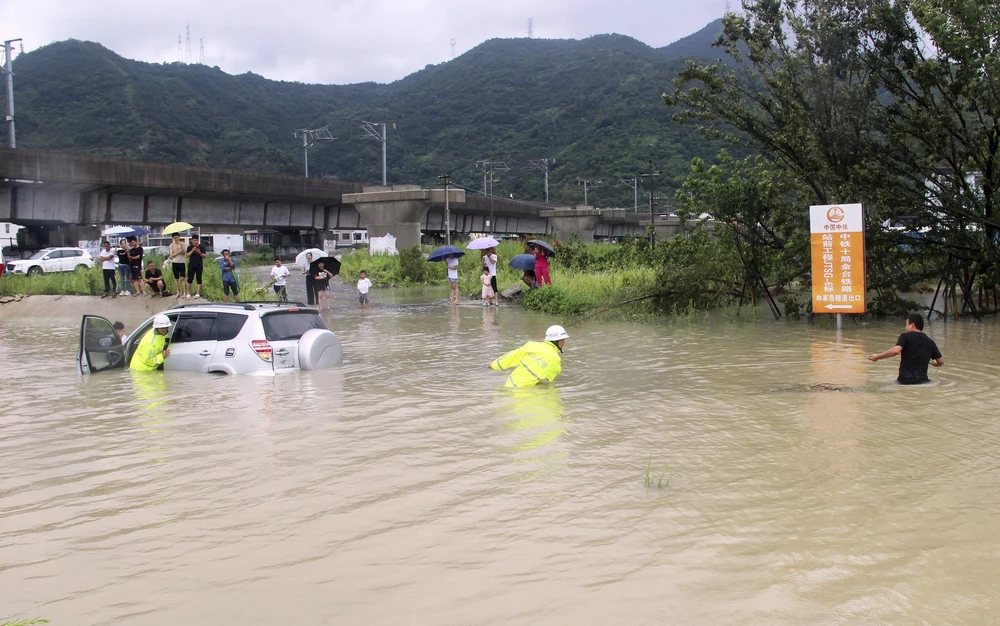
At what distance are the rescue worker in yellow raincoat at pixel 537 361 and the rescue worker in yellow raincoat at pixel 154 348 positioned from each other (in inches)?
176

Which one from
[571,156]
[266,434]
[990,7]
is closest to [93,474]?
[266,434]

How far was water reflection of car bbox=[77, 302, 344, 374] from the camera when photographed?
1129 centimetres

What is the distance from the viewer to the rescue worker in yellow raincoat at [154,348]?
462 inches

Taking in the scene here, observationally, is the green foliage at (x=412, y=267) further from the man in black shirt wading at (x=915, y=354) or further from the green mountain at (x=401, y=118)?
the man in black shirt wading at (x=915, y=354)

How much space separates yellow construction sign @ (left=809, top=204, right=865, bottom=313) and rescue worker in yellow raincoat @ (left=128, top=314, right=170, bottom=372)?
11.2 metres

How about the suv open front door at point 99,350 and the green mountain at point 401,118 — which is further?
the green mountain at point 401,118

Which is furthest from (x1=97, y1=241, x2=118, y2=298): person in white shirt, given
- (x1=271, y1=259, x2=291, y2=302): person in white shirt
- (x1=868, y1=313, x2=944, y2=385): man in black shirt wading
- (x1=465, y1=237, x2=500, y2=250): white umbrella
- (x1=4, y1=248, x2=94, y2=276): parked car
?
(x1=868, y1=313, x2=944, y2=385): man in black shirt wading

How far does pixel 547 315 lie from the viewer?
72.1ft

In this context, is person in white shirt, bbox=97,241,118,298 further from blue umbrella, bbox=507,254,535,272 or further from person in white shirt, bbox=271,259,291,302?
blue umbrella, bbox=507,254,535,272

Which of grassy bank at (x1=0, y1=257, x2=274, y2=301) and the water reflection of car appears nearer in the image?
the water reflection of car

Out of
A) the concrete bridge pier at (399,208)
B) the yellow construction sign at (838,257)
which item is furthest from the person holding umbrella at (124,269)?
the concrete bridge pier at (399,208)

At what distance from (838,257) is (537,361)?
8.03 metres

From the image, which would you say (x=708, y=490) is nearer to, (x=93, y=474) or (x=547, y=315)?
(x=93, y=474)

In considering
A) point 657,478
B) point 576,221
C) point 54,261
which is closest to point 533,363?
point 657,478
